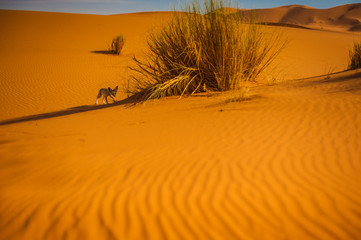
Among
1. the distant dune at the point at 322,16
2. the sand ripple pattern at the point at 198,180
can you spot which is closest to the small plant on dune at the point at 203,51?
the sand ripple pattern at the point at 198,180

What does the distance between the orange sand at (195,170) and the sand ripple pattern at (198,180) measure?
0.01 metres

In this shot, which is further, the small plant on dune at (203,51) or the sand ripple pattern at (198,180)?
the small plant on dune at (203,51)

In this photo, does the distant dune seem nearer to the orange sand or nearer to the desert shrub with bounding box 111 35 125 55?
the desert shrub with bounding box 111 35 125 55

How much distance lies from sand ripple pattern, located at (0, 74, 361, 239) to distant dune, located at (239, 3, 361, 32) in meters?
54.1

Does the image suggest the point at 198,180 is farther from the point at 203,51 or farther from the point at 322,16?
the point at 322,16

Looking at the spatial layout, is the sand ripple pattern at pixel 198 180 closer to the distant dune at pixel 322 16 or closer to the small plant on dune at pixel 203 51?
the small plant on dune at pixel 203 51

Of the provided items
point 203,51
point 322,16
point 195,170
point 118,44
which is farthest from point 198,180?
point 322,16

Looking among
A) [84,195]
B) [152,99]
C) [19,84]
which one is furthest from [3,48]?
[84,195]

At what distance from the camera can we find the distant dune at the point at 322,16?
56344 mm

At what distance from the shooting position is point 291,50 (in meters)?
19.0

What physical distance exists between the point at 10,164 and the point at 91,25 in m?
24.0

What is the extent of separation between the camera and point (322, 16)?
6662 cm

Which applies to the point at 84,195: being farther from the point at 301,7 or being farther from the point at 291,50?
the point at 301,7

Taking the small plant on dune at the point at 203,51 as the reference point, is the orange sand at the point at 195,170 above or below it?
below
